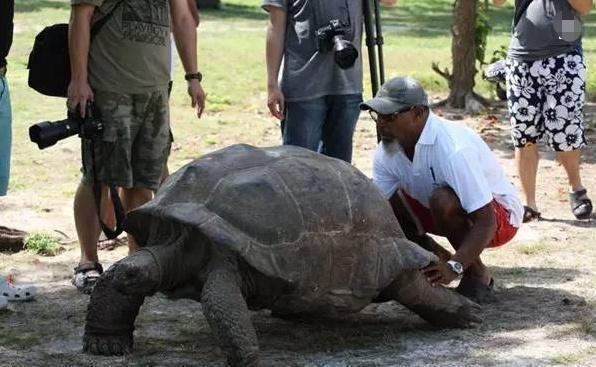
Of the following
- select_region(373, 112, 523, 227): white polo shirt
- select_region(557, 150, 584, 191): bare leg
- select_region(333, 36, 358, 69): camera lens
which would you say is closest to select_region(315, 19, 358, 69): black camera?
select_region(333, 36, 358, 69): camera lens

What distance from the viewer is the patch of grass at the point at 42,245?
7.07 m

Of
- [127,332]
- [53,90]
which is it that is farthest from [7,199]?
[127,332]

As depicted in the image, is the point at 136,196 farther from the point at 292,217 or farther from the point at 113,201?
the point at 292,217

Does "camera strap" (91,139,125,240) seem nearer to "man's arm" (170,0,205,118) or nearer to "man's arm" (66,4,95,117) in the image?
"man's arm" (66,4,95,117)

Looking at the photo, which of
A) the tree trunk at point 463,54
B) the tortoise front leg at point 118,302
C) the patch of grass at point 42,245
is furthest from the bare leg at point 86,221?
the tree trunk at point 463,54

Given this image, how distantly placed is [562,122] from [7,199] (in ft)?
12.6

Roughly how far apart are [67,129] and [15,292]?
2.77ft

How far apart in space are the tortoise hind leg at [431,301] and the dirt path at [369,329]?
61mm

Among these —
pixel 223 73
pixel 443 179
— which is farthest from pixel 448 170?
pixel 223 73

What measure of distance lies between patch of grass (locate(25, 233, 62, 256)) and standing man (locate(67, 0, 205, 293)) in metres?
1.03

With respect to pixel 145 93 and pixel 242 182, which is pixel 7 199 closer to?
pixel 145 93

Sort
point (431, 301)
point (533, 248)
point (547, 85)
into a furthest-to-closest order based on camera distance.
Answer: point (547, 85), point (533, 248), point (431, 301)

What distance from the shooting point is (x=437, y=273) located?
5.37 metres

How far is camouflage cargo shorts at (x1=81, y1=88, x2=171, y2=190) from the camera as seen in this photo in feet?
19.2
